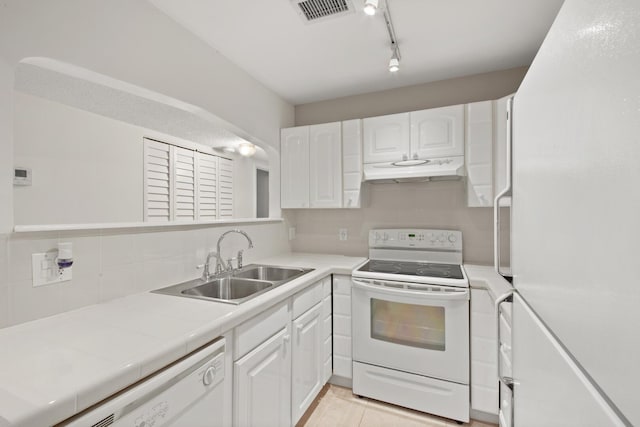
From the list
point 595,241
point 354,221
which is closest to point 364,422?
point 354,221

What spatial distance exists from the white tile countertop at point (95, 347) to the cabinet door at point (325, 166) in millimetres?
1290

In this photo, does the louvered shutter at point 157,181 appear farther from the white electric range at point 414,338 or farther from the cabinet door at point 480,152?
the cabinet door at point 480,152

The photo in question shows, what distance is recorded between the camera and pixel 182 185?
2299 millimetres

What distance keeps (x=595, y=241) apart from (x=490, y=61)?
→ 228cm

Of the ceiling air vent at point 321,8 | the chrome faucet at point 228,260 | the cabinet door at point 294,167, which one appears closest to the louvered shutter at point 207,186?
the chrome faucet at point 228,260

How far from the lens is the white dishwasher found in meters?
0.77

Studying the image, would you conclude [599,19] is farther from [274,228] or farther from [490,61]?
[274,228]

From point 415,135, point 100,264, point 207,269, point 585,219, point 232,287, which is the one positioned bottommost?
point 232,287

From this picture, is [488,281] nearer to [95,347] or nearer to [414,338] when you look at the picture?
[414,338]

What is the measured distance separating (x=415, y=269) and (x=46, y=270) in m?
2.12

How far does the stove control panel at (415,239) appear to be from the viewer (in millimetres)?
2406

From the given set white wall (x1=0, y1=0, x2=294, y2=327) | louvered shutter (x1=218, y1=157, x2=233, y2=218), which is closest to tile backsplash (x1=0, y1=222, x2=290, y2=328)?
white wall (x1=0, y1=0, x2=294, y2=327)

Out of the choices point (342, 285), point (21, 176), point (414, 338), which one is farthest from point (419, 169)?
point (21, 176)

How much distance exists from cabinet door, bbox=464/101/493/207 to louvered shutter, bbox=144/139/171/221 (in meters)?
2.23
